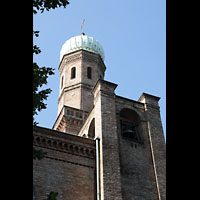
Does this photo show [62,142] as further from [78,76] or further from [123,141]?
[78,76]

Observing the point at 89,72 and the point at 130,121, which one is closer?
the point at 130,121

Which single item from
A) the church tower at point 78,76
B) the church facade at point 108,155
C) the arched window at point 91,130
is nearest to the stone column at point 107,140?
the church facade at point 108,155

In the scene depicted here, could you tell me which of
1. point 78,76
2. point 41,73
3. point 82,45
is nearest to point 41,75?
point 41,73

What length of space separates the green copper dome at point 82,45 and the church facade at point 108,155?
30.6 ft

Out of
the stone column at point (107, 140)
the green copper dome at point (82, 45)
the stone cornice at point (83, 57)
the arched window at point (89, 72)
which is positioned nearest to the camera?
the stone column at point (107, 140)

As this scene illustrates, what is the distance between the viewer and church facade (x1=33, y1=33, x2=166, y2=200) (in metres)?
12.8

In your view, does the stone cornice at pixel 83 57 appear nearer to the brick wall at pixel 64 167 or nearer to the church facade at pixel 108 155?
the church facade at pixel 108 155

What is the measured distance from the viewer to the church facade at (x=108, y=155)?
42.1ft

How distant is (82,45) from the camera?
25.4 meters

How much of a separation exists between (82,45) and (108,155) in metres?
13.4

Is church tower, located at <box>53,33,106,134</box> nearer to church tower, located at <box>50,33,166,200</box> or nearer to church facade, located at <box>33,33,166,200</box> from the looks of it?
church tower, located at <box>50,33,166,200</box>

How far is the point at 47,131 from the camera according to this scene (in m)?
14.0
